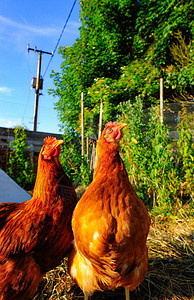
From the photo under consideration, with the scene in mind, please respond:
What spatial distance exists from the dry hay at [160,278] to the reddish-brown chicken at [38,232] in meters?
0.42

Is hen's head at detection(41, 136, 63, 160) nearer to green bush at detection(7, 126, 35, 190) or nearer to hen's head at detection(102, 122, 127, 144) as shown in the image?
hen's head at detection(102, 122, 127, 144)

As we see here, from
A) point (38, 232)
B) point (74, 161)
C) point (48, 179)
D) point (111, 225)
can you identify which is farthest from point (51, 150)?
point (74, 161)

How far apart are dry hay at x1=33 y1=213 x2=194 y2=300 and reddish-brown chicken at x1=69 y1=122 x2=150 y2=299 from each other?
0.48 metres

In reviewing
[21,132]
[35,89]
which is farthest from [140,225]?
[35,89]

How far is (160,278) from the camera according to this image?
1.76 m

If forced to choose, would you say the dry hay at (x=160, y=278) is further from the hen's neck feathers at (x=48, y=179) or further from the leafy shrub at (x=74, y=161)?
the leafy shrub at (x=74, y=161)

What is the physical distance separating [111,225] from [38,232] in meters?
0.58

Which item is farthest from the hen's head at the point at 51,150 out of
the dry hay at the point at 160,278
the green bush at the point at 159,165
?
the green bush at the point at 159,165

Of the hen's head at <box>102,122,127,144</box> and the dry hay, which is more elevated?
the hen's head at <box>102,122,127,144</box>

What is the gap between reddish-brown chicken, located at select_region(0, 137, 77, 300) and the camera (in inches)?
50.9

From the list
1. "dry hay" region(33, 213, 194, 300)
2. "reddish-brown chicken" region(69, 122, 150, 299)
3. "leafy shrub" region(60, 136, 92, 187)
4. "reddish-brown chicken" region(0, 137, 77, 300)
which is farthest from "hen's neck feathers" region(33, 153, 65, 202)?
"leafy shrub" region(60, 136, 92, 187)

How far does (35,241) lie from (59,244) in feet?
0.59

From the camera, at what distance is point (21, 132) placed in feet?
18.8

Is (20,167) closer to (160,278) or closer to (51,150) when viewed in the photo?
(51,150)
